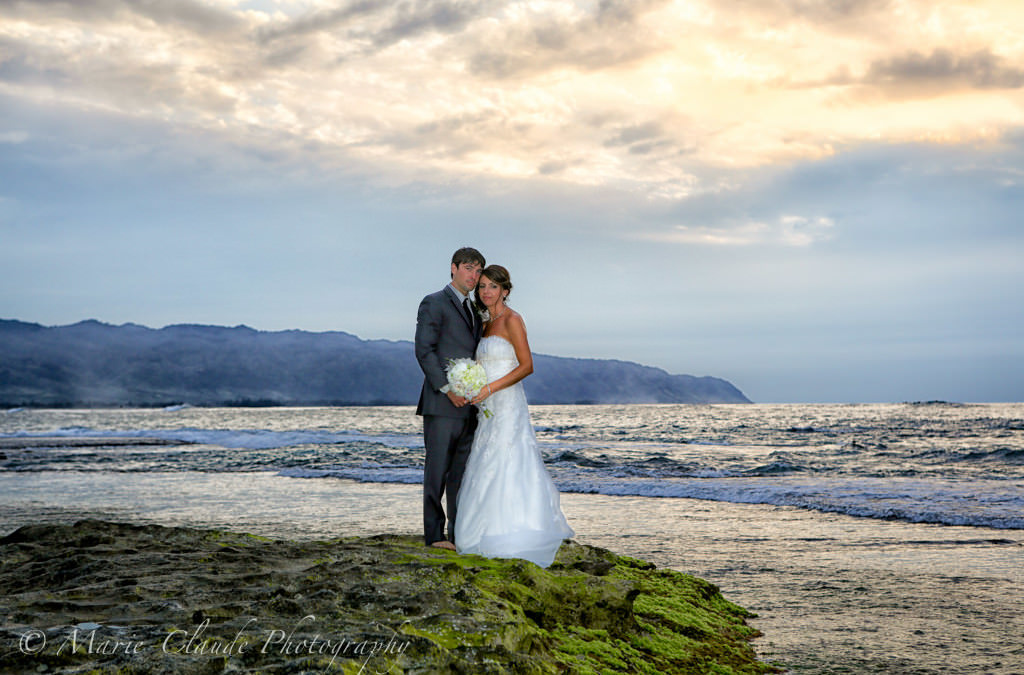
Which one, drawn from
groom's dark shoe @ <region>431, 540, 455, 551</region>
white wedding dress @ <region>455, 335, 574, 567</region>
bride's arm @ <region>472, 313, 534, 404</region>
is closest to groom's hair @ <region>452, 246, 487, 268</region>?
bride's arm @ <region>472, 313, 534, 404</region>

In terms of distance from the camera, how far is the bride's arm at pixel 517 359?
611cm

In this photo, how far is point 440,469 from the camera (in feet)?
21.0

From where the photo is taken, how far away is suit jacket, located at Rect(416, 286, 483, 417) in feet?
20.5

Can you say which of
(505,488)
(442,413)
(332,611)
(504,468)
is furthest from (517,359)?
(332,611)

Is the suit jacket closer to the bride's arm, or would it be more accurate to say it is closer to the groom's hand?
the groom's hand

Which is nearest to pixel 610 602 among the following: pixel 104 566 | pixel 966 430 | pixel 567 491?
pixel 104 566

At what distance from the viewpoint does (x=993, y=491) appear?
15344 millimetres

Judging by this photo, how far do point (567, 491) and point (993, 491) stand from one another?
8745 mm

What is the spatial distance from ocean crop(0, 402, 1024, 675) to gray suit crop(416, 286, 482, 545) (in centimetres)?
268

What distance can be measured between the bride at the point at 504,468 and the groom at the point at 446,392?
143 mm

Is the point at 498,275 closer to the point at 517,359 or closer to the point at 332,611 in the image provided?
the point at 517,359

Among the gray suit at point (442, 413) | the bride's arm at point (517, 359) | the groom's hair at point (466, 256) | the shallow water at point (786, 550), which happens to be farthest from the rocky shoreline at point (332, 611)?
the groom's hair at point (466, 256)

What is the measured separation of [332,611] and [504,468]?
2.64 m

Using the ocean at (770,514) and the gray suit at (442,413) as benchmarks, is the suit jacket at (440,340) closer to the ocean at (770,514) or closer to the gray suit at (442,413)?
the gray suit at (442,413)
